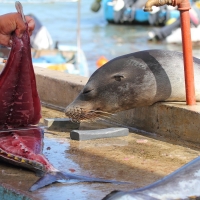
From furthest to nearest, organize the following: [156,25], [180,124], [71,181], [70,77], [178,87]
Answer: [156,25] < [70,77] < [178,87] < [180,124] < [71,181]

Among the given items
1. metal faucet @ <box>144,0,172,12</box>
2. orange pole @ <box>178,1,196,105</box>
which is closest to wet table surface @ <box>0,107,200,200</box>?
orange pole @ <box>178,1,196,105</box>

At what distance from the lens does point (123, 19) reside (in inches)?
1315

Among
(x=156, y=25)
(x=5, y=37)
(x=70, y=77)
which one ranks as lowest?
(x=156, y=25)

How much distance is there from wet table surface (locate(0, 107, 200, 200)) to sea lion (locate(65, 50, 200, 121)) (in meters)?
0.37

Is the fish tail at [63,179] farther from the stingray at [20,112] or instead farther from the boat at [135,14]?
the boat at [135,14]

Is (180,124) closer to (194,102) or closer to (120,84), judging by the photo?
(194,102)

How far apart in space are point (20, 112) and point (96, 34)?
26864 millimetres

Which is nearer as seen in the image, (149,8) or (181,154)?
(181,154)

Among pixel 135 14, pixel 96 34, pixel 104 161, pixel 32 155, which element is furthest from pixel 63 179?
pixel 135 14

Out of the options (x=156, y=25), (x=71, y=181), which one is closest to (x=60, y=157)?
(x=71, y=181)

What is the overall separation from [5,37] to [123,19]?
29.0m

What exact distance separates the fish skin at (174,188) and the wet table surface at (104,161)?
74 centimetres

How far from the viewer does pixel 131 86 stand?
6.10 meters

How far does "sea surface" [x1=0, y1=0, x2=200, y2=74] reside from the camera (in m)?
25.1
